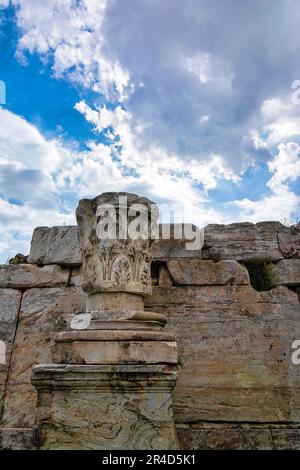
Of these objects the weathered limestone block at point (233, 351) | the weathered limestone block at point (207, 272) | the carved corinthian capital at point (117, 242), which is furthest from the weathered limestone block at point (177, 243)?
the carved corinthian capital at point (117, 242)

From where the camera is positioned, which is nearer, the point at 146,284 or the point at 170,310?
the point at 146,284

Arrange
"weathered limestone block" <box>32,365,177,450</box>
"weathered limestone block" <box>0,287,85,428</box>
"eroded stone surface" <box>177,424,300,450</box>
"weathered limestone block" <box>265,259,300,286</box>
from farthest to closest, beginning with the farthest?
"weathered limestone block" <box>265,259,300,286</box>, "weathered limestone block" <box>0,287,85,428</box>, "eroded stone surface" <box>177,424,300,450</box>, "weathered limestone block" <box>32,365,177,450</box>

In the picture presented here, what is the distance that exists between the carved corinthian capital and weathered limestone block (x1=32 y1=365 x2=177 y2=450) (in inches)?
38.4

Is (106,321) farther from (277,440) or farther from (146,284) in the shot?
(277,440)

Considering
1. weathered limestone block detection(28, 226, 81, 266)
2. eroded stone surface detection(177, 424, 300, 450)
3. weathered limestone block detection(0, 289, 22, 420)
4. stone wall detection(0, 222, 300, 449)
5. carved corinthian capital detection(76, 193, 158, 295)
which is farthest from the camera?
weathered limestone block detection(28, 226, 81, 266)

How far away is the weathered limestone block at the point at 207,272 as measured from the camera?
16.8 ft

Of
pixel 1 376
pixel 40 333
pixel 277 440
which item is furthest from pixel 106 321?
pixel 277 440

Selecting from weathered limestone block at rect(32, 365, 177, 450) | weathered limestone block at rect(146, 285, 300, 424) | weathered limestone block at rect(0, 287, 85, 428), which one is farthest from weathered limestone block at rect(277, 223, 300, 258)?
weathered limestone block at rect(0, 287, 85, 428)

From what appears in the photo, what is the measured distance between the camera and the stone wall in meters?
4.53

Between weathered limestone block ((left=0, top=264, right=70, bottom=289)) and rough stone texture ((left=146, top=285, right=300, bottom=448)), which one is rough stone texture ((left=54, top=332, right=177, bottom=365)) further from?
weathered limestone block ((left=0, top=264, right=70, bottom=289))

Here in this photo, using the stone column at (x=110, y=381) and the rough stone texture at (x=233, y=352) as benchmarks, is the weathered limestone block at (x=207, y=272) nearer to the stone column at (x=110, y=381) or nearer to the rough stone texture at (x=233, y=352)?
the rough stone texture at (x=233, y=352)

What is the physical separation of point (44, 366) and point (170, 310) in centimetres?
203

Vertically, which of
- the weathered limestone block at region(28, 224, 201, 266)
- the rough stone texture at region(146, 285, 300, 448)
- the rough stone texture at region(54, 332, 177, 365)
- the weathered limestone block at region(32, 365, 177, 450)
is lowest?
the weathered limestone block at region(32, 365, 177, 450)

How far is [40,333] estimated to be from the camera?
5.12 m
